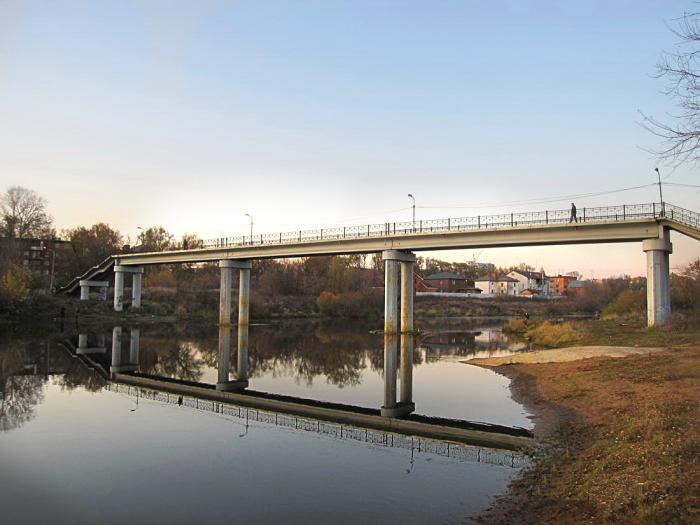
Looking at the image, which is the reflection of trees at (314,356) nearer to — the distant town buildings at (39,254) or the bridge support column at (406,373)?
the bridge support column at (406,373)

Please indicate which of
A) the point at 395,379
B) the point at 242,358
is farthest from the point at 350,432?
the point at 242,358

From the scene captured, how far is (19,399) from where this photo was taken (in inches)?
857

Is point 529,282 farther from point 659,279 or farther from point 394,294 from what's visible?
point 659,279

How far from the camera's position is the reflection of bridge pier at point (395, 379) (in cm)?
2048

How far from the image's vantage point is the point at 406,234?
55656 millimetres

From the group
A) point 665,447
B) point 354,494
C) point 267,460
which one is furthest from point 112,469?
point 665,447

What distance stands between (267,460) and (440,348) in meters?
32.4

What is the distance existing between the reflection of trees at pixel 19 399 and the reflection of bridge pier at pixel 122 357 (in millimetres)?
5286

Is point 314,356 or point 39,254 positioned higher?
point 39,254

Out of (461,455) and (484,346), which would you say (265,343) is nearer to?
(484,346)

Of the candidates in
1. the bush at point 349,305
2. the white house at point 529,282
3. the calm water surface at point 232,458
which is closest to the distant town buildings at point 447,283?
the white house at point 529,282

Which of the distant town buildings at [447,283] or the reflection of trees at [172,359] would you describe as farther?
the distant town buildings at [447,283]

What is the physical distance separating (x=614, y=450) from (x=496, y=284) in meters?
169

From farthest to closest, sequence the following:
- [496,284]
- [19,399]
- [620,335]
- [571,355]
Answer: [496,284] < [620,335] < [571,355] < [19,399]
